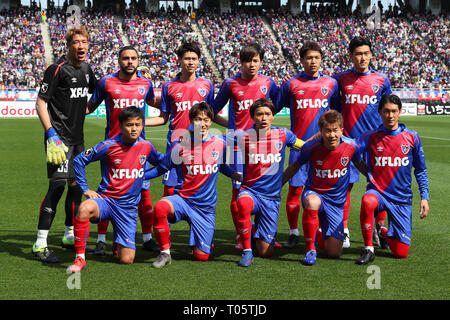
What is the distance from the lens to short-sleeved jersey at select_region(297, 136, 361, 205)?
18.7ft

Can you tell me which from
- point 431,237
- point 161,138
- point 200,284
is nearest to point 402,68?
point 161,138

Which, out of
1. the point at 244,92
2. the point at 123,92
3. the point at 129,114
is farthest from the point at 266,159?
the point at 123,92

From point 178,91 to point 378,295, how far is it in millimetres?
3241

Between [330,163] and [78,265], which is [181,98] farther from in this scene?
[78,265]

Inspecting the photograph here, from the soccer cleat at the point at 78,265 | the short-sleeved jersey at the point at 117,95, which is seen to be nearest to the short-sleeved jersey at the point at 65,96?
the short-sleeved jersey at the point at 117,95

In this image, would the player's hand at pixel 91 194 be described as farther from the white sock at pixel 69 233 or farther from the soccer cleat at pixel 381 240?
the soccer cleat at pixel 381 240

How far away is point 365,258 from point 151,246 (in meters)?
2.27

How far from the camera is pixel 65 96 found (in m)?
5.85

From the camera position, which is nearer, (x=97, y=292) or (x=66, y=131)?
(x=97, y=292)

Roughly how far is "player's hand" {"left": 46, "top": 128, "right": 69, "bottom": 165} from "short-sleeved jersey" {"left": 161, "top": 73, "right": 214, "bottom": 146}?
4.27 feet

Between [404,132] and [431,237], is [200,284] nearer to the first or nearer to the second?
[404,132]

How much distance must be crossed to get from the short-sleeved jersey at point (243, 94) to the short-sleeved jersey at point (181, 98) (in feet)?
0.87
